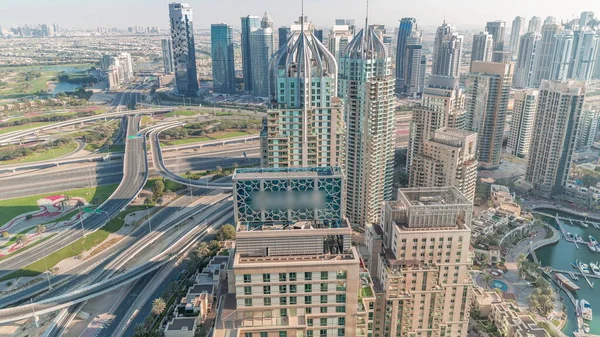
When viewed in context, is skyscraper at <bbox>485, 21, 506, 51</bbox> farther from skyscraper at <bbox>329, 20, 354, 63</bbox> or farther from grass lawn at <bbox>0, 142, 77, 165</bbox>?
grass lawn at <bbox>0, 142, 77, 165</bbox>

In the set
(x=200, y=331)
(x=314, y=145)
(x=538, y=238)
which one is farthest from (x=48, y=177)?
(x=538, y=238)

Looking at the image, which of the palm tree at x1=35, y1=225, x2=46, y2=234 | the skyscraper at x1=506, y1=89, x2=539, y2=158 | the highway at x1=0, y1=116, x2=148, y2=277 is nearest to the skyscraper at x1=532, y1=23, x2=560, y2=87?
the skyscraper at x1=506, y1=89, x2=539, y2=158

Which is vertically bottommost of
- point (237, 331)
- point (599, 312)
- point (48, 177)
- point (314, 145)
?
point (599, 312)

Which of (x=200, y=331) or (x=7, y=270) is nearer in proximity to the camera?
(x=200, y=331)

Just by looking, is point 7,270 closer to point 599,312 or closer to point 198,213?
point 198,213

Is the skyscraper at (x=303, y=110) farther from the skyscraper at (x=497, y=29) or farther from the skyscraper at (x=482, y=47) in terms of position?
the skyscraper at (x=497, y=29)

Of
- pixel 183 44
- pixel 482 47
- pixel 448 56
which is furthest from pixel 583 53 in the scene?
pixel 183 44

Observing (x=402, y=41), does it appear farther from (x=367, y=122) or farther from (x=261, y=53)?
(x=367, y=122)

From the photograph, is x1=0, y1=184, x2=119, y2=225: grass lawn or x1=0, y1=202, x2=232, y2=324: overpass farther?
x1=0, y1=184, x2=119, y2=225: grass lawn
